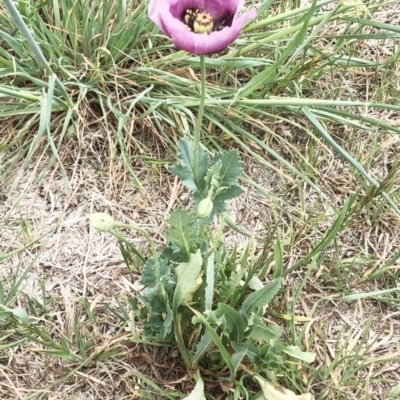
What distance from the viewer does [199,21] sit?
31.0 inches

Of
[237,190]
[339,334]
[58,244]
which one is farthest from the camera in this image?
[58,244]

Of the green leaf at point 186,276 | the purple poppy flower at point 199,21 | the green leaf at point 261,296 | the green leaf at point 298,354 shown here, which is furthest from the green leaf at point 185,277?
the purple poppy flower at point 199,21

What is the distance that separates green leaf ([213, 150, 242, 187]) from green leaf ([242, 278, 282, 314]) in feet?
0.58

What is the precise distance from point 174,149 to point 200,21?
0.50m

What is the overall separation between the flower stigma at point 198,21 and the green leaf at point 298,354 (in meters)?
0.53

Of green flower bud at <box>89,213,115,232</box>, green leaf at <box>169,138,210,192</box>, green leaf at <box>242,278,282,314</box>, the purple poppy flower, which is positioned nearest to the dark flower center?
the purple poppy flower

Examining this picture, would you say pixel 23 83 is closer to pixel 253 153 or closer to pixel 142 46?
pixel 142 46

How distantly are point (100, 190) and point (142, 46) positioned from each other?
0.34 metres

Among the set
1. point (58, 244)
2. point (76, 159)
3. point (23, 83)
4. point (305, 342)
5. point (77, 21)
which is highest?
point (77, 21)

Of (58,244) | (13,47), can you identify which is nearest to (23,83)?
(13,47)

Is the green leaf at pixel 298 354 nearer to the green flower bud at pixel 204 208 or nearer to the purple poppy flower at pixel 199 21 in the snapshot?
the green flower bud at pixel 204 208

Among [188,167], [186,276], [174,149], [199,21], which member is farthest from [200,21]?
[174,149]

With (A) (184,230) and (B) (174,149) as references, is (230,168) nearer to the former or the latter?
(A) (184,230)

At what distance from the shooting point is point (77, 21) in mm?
1260
